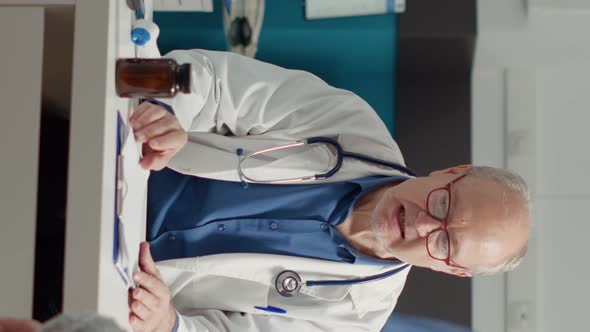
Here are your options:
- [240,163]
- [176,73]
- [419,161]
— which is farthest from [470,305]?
[176,73]

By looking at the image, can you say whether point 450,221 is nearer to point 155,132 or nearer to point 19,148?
point 155,132

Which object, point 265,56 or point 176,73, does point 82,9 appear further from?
point 265,56

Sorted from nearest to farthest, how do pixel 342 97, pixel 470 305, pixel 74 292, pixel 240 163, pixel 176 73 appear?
pixel 74 292
pixel 176 73
pixel 240 163
pixel 342 97
pixel 470 305

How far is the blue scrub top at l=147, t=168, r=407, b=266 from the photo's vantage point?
4.63 feet

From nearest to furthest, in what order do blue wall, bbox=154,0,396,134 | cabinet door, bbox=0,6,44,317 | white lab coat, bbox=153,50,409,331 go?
1. cabinet door, bbox=0,6,44,317
2. white lab coat, bbox=153,50,409,331
3. blue wall, bbox=154,0,396,134

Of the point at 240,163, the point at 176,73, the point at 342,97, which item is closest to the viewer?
the point at 176,73

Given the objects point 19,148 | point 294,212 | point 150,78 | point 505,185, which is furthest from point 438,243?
point 19,148

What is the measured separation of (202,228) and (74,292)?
25.5 inches

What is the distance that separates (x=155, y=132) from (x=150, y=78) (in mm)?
155

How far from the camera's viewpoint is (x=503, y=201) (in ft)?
4.84

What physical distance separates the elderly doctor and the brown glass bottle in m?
0.41

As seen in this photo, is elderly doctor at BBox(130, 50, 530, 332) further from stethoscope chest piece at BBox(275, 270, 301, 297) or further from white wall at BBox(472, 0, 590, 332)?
white wall at BBox(472, 0, 590, 332)

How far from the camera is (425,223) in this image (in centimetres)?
145

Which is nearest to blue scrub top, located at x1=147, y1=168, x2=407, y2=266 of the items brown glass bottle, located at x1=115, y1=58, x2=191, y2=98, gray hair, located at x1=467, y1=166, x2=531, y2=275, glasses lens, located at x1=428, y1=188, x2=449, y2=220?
glasses lens, located at x1=428, y1=188, x2=449, y2=220
